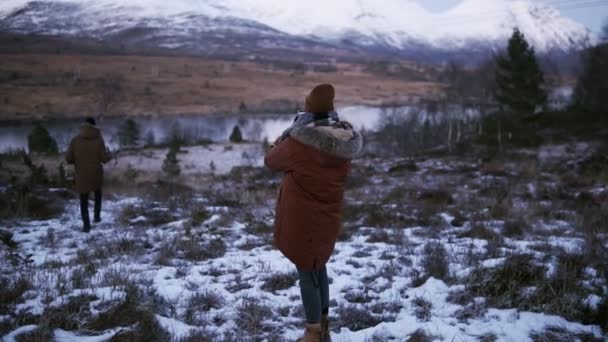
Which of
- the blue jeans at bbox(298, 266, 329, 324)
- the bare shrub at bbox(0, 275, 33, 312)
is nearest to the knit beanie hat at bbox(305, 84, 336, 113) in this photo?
the blue jeans at bbox(298, 266, 329, 324)

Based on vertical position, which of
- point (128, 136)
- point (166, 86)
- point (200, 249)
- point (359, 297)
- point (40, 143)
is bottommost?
point (128, 136)

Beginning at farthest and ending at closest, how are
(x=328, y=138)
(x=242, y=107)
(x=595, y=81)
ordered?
(x=242, y=107), (x=595, y=81), (x=328, y=138)

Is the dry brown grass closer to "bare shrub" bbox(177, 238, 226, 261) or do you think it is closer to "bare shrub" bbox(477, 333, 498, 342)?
"bare shrub" bbox(177, 238, 226, 261)

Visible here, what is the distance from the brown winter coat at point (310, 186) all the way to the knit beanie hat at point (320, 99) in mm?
165

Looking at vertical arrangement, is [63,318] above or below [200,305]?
above

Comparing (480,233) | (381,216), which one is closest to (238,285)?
(480,233)

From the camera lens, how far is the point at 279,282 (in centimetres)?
400

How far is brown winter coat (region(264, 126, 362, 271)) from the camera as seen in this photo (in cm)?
245

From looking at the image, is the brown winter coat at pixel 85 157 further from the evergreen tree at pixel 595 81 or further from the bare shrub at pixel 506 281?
the evergreen tree at pixel 595 81

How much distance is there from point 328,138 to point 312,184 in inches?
11.8

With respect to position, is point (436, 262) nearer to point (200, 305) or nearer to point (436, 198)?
point (200, 305)

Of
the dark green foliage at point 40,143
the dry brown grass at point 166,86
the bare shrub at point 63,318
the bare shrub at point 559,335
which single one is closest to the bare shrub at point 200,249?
the bare shrub at point 63,318

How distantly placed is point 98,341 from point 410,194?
796cm

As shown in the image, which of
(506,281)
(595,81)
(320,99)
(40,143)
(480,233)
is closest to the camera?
(320,99)
